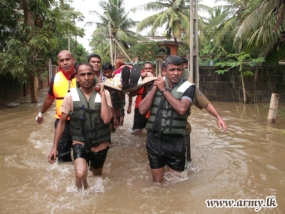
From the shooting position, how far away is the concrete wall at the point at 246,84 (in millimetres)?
13336

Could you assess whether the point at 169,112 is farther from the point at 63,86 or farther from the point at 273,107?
the point at 273,107

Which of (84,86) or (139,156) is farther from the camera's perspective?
(139,156)

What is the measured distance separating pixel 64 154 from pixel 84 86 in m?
1.28

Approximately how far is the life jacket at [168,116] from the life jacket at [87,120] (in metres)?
0.71

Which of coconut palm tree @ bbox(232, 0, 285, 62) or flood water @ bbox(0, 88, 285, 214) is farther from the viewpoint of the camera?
coconut palm tree @ bbox(232, 0, 285, 62)

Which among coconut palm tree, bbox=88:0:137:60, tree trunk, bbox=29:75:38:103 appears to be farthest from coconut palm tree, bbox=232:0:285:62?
coconut palm tree, bbox=88:0:137:60

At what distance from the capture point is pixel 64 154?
177 inches

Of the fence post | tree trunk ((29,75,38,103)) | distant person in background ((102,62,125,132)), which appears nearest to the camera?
distant person in background ((102,62,125,132))

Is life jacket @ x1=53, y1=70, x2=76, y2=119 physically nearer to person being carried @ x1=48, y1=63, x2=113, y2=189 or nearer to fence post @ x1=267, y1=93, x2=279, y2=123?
person being carried @ x1=48, y1=63, x2=113, y2=189

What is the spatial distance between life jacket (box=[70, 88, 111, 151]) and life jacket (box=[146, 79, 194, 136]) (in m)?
0.71

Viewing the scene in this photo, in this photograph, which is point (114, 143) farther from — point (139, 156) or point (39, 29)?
point (39, 29)

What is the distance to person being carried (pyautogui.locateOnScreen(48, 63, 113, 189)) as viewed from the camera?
3680 mm

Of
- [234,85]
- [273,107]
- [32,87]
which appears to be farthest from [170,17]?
[273,107]

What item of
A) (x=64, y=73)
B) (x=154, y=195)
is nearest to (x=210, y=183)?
(x=154, y=195)
